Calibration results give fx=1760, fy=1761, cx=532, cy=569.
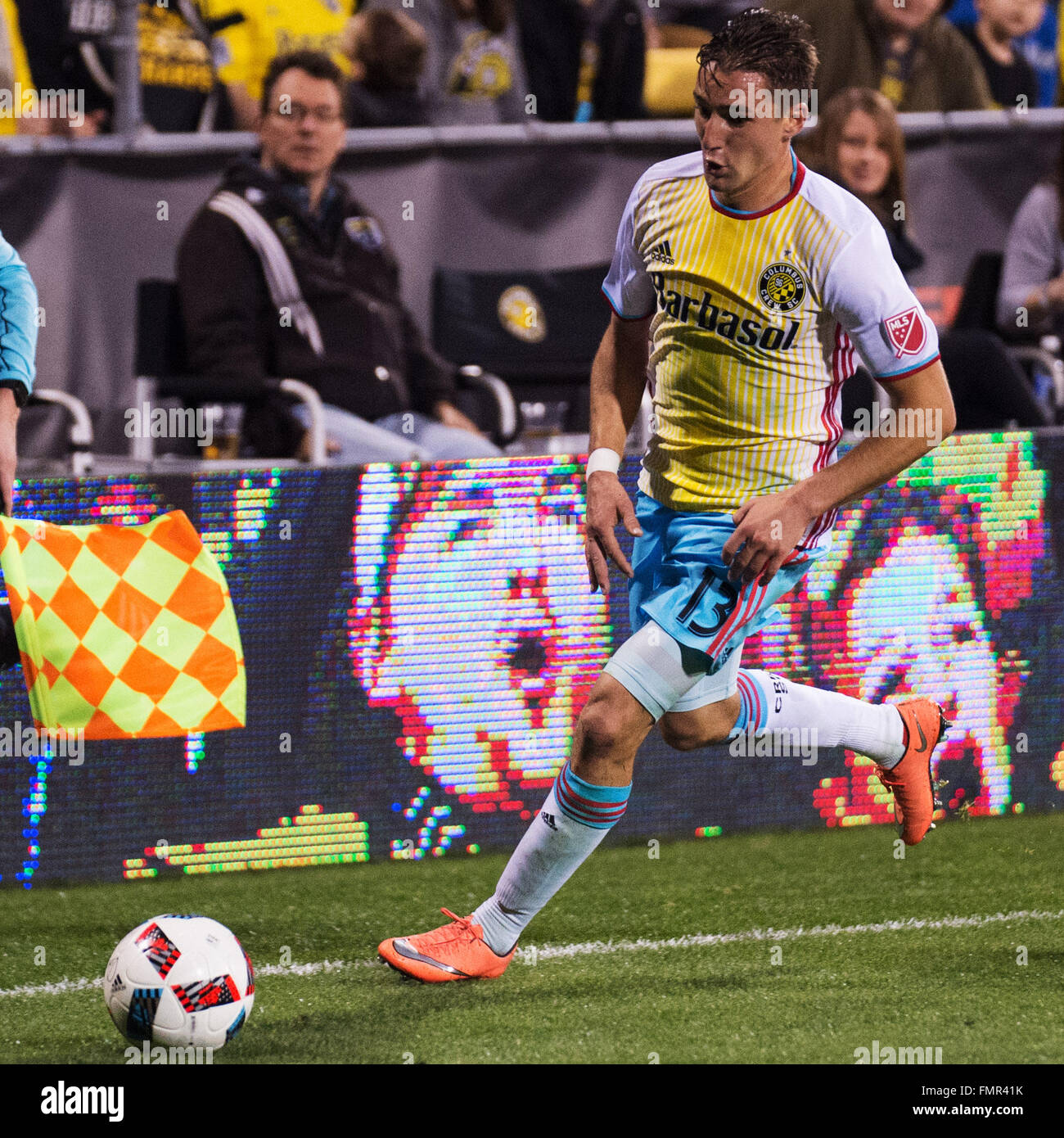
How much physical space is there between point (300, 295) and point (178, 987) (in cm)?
399

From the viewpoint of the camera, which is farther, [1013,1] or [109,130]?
[1013,1]

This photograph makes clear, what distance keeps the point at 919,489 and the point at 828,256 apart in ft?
7.03

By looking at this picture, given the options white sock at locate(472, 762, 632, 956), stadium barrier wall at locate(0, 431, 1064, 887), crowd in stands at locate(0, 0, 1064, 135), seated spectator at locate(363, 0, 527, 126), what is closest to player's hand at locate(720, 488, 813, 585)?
white sock at locate(472, 762, 632, 956)

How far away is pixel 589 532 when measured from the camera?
408 centimetres

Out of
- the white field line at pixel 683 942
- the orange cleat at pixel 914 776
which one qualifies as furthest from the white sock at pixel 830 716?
the white field line at pixel 683 942

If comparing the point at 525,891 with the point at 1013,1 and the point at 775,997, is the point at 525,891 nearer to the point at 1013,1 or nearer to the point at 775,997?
the point at 775,997

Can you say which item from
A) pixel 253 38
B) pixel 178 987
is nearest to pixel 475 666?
pixel 178 987

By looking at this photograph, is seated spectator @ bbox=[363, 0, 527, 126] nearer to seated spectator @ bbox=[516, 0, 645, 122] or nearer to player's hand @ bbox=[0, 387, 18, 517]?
seated spectator @ bbox=[516, 0, 645, 122]

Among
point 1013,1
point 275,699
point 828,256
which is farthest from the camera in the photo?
point 1013,1

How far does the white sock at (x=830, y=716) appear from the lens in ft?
14.8

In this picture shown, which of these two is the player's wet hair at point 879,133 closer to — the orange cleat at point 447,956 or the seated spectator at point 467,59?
the seated spectator at point 467,59

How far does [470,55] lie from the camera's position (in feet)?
26.4

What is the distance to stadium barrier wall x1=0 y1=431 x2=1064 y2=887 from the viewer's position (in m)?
5.20
